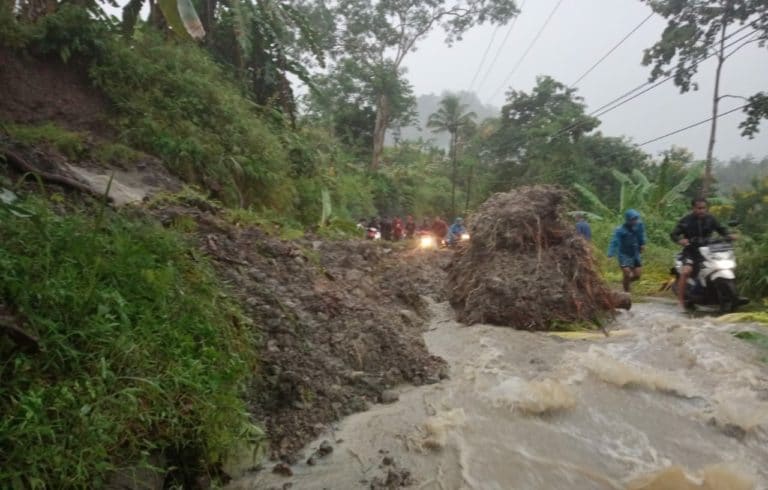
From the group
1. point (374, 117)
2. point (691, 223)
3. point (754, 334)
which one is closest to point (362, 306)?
point (754, 334)

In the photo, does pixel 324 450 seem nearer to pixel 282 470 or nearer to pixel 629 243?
pixel 282 470

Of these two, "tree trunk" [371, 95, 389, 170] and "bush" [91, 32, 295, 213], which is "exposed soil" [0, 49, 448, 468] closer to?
"bush" [91, 32, 295, 213]

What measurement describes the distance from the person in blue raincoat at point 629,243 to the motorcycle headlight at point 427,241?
8.61 metres

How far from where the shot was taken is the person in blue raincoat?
7.67m

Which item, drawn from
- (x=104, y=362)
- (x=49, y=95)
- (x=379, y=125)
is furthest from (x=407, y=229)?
(x=104, y=362)

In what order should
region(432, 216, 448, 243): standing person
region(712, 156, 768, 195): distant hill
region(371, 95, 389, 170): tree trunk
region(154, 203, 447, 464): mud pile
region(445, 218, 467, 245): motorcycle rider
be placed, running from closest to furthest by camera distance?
region(154, 203, 447, 464): mud pile
region(445, 218, 467, 245): motorcycle rider
region(432, 216, 448, 243): standing person
region(371, 95, 389, 170): tree trunk
region(712, 156, 768, 195): distant hill

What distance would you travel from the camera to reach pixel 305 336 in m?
4.19

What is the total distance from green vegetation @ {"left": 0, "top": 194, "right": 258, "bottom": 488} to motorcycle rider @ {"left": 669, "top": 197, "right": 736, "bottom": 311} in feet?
20.2

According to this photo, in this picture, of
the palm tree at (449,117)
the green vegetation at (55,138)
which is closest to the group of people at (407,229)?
the green vegetation at (55,138)

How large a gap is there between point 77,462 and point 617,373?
13.5 feet

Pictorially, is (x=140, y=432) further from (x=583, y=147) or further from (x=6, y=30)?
(x=583, y=147)

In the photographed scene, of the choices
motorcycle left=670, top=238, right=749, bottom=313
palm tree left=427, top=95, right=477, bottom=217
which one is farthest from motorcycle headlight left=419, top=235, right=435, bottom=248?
palm tree left=427, top=95, right=477, bottom=217

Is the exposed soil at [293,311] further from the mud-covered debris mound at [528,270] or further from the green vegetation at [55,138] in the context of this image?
the mud-covered debris mound at [528,270]

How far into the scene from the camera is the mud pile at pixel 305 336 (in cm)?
347
